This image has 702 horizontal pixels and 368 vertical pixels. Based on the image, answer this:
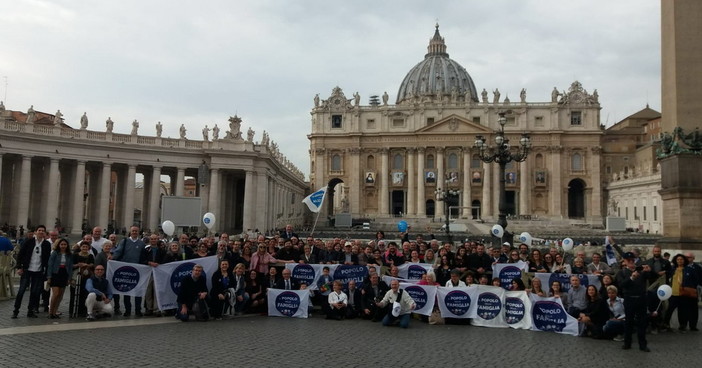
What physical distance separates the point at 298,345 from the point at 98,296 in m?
5.31

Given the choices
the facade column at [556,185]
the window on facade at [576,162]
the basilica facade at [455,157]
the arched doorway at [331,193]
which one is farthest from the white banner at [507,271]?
the window on facade at [576,162]

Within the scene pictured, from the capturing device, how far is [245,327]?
468 inches

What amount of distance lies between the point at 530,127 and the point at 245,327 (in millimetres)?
85355

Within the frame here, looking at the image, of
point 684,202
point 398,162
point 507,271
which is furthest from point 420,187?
point 507,271

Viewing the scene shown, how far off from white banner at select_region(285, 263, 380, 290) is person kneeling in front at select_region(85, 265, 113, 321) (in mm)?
4251

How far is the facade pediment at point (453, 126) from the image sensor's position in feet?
293

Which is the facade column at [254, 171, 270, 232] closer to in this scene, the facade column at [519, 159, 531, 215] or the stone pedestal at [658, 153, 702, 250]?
the stone pedestal at [658, 153, 702, 250]

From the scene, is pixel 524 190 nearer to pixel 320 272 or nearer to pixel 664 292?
pixel 320 272

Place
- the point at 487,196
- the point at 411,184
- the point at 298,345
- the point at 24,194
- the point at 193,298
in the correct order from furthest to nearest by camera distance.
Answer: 1. the point at 411,184
2. the point at 487,196
3. the point at 24,194
4. the point at 193,298
5. the point at 298,345

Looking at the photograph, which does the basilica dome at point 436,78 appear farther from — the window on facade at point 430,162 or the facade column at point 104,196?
the facade column at point 104,196

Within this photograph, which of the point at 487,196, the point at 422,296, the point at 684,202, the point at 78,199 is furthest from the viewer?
the point at 487,196

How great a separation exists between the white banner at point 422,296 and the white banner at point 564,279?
8.49 ft

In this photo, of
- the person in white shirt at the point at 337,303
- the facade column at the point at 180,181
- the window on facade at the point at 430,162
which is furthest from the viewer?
the window on facade at the point at 430,162

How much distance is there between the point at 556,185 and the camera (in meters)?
88.3
